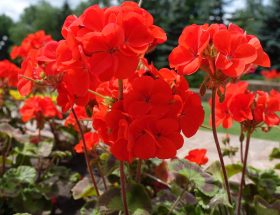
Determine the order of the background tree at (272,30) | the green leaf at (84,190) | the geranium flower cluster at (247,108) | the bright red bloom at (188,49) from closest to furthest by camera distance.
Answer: the bright red bloom at (188,49)
the geranium flower cluster at (247,108)
the green leaf at (84,190)
the background tree at (272,30)

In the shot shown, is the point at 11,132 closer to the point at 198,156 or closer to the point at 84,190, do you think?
the point at 84,190

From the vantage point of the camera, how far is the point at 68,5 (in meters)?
26.7

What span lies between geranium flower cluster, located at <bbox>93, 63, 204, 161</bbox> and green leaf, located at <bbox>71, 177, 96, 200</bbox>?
759 mm

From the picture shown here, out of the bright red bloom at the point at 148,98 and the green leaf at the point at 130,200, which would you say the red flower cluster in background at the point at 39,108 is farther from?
the bright red bloom at the point at 148,98

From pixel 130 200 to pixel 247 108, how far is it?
0.43m

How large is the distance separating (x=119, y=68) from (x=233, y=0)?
18591 millimetres

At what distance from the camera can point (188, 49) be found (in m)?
0.92

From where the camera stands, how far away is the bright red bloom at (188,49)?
2.93 ft

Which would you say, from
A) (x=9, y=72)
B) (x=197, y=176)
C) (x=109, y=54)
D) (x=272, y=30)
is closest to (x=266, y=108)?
(x=197, y=176)

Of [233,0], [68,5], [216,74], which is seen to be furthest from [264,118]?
[68,5]

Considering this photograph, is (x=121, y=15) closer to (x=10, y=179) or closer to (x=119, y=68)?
(x=119, y=68)

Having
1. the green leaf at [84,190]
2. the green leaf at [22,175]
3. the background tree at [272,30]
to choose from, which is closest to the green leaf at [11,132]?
the green leaf at [22,175]

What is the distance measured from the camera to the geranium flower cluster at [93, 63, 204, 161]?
2.71 ft

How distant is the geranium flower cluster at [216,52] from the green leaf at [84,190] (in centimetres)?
85
